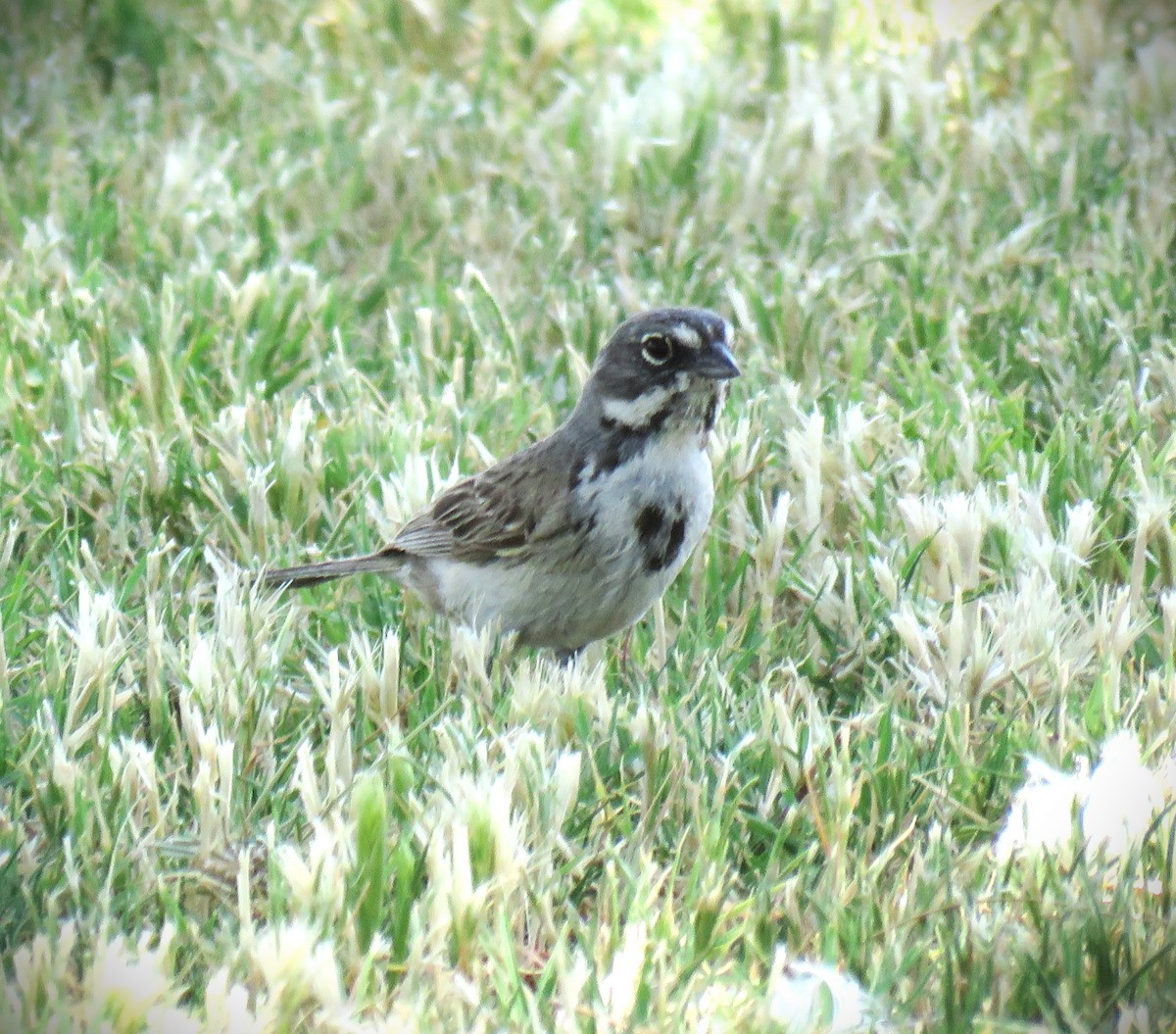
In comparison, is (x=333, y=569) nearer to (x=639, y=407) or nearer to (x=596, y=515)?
(x=596, y=515)

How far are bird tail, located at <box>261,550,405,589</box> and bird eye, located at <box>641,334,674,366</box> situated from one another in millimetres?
822

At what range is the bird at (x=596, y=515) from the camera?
→ 4535mm

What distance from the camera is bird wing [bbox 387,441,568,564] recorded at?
4672 millimetres

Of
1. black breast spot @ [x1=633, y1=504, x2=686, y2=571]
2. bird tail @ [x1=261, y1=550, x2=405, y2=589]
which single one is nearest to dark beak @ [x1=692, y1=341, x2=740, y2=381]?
black breast spot @ [x1=633, y1=504, x2=686, y2=571]

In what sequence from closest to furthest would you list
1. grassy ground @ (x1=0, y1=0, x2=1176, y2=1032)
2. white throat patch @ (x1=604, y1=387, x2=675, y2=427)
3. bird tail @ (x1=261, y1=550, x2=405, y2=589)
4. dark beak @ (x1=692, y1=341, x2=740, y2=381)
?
grassy ground @ (x1=0, y1=0, x2=1176, y2=1032) → dark beak @ (x1=692, y1=341, x2=740, y2=381) → white throat patch @ (x1=604, y1=387, x2=675, y2=427) → bird tail @ (x1=261, y1=550, x2=405, y2=589)

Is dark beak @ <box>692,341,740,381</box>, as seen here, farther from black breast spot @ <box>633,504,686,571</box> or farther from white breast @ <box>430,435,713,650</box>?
black breast spot @ <box>633,504,686,571</box>

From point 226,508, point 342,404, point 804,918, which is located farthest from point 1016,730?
point 342,404

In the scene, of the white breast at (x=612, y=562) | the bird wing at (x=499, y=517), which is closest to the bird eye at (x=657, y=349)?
the white breast at (x=612, y=562)

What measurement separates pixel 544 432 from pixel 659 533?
1.38 m

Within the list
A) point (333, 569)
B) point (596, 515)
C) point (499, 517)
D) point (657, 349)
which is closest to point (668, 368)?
point (657, 349)

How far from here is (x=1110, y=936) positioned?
3145 millimetres

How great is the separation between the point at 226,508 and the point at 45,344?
125 cm

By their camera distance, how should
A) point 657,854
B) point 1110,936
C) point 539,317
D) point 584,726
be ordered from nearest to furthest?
point 1110,936 → point 657,854 → point 584,726 → point 539,317

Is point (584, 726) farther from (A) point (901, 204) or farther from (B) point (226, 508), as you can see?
(A) point (901, 204)
